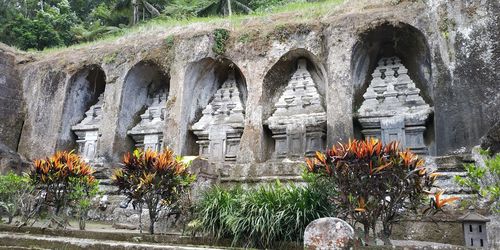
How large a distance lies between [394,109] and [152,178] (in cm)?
812

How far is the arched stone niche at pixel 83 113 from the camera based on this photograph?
15383 millimetres

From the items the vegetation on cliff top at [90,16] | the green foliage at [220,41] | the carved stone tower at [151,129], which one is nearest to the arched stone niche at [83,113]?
the carved stone tower at [151,129]

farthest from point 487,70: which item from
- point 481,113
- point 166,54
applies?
point 166,54

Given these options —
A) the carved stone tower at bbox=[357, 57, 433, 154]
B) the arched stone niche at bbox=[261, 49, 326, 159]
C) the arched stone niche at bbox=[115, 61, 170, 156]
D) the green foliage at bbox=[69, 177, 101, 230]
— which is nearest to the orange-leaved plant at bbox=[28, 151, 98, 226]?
the green foliage at bbox=[69, 177, 101, 230]

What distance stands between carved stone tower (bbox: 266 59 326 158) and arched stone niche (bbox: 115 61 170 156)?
4.42 meters

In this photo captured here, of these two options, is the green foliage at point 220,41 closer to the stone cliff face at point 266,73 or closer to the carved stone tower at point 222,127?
the stone cliff face at point 266,73

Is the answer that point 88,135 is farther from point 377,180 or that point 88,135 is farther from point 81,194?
point 377,180

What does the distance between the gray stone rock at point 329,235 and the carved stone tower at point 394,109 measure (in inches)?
307

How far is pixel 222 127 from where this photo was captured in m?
13.7

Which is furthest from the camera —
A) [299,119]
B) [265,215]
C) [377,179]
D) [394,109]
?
[299,119]

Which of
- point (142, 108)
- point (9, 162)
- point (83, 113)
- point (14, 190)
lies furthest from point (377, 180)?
Answer: point (83, 113)

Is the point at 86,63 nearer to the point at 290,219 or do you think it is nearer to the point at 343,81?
the point at 343,81

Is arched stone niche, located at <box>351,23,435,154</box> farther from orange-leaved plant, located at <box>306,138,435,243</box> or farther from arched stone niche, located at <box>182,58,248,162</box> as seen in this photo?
orange-leaved plant, located at <box>306,138,435,243</box>

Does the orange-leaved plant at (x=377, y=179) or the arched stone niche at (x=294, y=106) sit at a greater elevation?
the arched stone niche at (x=294, y=106)
